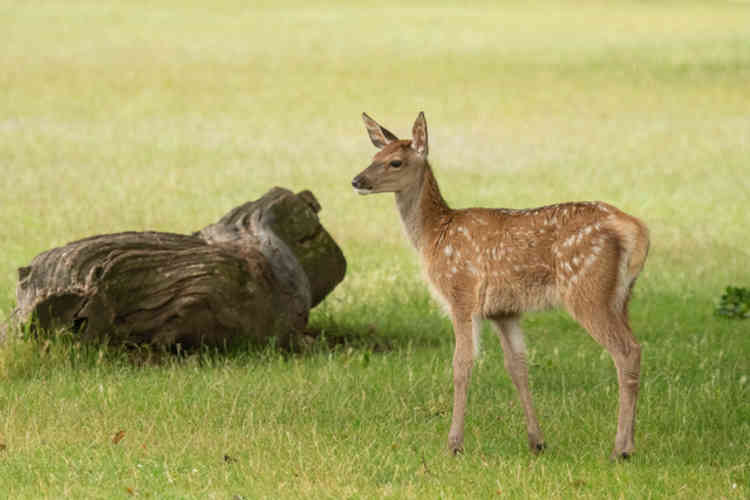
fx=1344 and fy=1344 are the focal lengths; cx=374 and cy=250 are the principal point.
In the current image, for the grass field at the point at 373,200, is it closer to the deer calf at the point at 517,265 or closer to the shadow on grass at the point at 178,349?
the shadow on grass at the point at 178,349

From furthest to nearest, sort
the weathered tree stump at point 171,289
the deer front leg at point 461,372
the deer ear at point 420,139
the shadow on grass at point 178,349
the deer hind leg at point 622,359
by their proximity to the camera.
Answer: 1. the weathered tree stump at point 171,289
2. the shadow on grass at point 178,349
3. the deer ear at point 420,139
4. the deer front leg at point 461,372
5. the deer hind leg at point 622,359

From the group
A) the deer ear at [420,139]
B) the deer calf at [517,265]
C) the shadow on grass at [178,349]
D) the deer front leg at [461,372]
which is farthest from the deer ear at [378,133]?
the shadow on grass at [178,349]

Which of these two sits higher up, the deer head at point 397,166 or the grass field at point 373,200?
the deer head at point 397,166

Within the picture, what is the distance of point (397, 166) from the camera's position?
9336 millimetres

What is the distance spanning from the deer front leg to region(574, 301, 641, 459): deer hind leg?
774mm

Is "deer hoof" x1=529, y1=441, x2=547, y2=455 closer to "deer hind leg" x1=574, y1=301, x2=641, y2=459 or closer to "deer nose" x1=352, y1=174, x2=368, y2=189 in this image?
"deer hind leg" x1=574, y1=301, x2=641, y2=459

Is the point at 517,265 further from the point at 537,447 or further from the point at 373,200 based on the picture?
the point at 373,200

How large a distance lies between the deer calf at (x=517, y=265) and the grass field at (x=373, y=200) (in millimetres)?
572

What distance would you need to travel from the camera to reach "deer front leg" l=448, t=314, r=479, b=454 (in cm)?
870

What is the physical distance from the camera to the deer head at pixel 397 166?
30.3 feet

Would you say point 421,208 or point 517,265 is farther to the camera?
point 421,208

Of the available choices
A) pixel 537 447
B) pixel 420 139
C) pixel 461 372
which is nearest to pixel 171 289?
pixel 420 139

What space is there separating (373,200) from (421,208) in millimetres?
13586

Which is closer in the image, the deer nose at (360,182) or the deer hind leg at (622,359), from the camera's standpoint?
the deer hind leg at (622,359)
